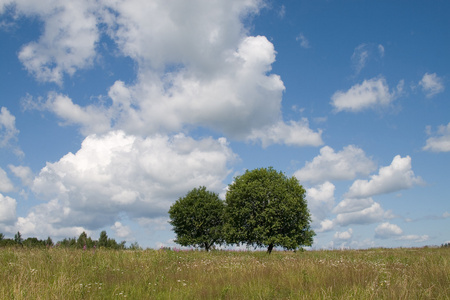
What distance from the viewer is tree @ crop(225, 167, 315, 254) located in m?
35.8

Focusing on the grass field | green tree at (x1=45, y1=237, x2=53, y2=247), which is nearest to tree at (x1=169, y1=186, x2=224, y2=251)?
green tree at (x1=45, y1=237, x2=53, y2=247)

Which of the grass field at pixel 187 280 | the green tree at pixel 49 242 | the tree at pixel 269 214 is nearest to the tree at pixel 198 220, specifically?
the tree at pixel 269 214

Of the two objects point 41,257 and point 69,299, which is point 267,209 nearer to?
point 41,257

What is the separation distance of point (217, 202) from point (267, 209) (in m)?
15.9

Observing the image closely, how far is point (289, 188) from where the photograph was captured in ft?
126

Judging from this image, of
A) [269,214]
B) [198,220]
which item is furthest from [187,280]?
[198,220]

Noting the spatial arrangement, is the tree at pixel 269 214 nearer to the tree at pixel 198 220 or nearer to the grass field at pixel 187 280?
the tree at pixel 198 220

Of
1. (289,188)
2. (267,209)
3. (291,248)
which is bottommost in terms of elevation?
(291,248)

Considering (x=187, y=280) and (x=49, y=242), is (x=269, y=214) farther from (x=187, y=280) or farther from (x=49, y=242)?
(x=187, y=280)

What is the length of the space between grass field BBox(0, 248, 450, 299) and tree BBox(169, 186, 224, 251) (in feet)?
110

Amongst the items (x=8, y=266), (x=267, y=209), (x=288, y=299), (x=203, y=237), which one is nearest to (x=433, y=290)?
(x=288, y=299)

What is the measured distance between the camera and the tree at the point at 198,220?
156ft

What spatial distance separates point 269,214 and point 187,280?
25769mm

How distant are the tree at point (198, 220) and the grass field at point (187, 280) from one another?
3346 centimetres
